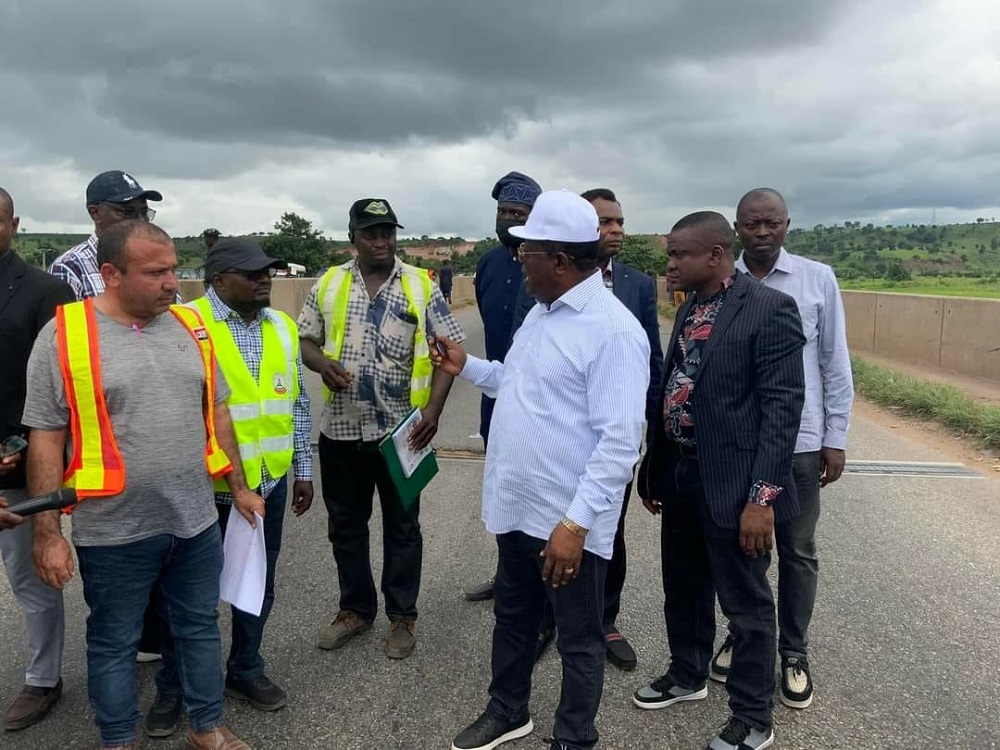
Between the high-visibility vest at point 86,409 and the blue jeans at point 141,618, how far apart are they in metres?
0.25

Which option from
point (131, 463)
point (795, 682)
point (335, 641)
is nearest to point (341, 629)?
point (335, 641)

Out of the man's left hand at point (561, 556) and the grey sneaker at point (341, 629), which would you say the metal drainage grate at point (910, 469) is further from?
the man's left hand at point (561, 556)

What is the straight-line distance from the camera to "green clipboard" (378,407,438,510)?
11.1 ft

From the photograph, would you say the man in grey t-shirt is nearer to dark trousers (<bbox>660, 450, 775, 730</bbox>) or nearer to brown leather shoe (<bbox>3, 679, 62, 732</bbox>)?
brown leather shoe (<bbox>3, 679, 62, 732</bbox>)

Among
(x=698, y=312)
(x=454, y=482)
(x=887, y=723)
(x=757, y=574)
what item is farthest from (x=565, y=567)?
(x=454, y=482)

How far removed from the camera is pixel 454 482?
650 centimetres

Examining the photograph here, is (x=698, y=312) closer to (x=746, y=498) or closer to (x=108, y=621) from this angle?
(x=746, y=498)

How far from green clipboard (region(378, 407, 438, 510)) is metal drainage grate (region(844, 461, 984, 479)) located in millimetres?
4761

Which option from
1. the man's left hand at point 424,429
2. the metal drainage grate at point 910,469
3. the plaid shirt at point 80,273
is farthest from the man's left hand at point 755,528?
the metal drainage grate at point 910,469

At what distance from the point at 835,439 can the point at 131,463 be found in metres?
2.76

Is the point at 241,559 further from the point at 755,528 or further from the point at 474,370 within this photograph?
the point at 755,528

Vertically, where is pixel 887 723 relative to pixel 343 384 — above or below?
below

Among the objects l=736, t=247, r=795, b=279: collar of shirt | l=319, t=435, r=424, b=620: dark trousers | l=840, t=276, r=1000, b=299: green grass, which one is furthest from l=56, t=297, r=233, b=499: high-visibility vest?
l=840, t=276, r=1000, b=299: green grass

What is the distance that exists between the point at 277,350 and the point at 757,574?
6.83 ft
